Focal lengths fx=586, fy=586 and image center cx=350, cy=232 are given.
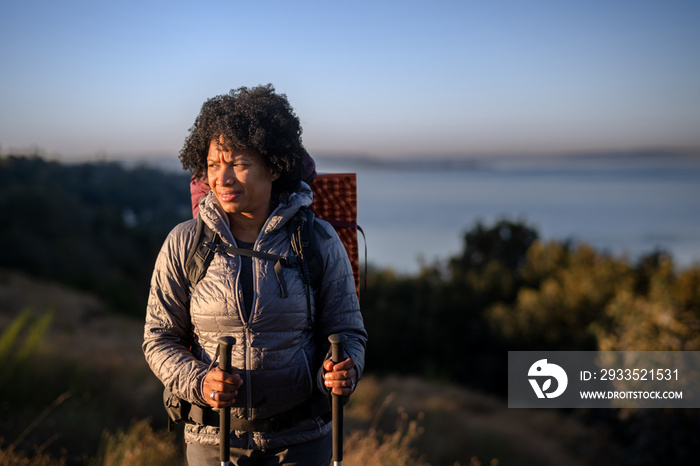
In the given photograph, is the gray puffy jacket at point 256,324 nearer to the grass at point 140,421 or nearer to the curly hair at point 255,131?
the curly hair at point 255,131

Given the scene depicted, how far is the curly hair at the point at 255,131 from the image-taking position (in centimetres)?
210

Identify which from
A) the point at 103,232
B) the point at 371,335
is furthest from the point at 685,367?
the point at 103,232

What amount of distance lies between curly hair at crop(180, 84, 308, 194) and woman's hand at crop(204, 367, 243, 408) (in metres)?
0.74

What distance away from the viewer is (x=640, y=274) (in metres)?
18.7

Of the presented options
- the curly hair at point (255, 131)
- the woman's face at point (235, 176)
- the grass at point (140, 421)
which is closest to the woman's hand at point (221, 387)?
the woman's face at point (235, 176)

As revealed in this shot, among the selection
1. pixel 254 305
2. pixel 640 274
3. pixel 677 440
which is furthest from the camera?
pixel 640 274

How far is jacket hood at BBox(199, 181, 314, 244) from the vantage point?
2.10m

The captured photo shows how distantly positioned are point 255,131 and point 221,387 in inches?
35.0

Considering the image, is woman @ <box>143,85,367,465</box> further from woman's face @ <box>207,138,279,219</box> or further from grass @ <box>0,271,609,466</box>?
grass @ <box>0,271,609,466</box>

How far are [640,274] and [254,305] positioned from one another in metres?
19.2

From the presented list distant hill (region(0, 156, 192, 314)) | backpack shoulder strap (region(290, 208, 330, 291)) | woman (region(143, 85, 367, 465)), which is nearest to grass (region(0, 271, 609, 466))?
woman (region(143, 85, 367, 465))

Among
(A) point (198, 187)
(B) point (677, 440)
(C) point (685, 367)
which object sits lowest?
(B) point (677, 440)

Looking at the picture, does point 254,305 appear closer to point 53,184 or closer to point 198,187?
point 198,187

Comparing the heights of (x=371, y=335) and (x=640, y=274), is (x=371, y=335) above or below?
below
